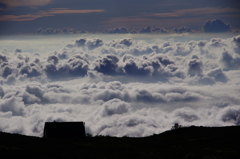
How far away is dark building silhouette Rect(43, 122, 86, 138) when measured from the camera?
237ft

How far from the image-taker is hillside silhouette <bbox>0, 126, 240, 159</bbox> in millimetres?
50856

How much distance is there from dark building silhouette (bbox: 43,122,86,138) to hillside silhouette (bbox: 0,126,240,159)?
18.4 ft

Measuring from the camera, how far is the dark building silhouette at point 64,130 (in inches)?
2847

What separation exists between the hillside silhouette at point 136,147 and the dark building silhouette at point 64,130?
5.61 m

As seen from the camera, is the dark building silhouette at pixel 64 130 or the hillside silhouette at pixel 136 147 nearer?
the hillside silhouette at pixel 136 147

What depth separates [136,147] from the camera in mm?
65812

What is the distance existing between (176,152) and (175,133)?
24359mm

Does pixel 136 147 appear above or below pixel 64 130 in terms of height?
below

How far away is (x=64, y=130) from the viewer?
2874 inches

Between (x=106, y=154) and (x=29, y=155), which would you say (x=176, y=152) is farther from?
(x=29, y=155)

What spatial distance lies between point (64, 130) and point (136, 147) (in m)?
20.8

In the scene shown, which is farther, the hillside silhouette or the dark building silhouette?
the dark building silhouette

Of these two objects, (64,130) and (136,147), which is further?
(64,130)

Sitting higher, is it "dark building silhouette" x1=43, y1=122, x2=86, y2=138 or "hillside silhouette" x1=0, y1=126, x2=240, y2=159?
"dark building silhouette" x1=43, y1=122, x2=86, y2=138
